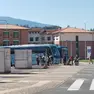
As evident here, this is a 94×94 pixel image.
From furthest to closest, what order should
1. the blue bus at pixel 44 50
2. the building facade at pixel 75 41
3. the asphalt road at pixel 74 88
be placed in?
1. the building facade at pixel 75 41
2. the blue bus at pixel 44 50
3. the asphalt road at pixel 74 88

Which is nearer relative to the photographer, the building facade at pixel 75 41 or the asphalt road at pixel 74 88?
the asphalt road at pixel 74 88

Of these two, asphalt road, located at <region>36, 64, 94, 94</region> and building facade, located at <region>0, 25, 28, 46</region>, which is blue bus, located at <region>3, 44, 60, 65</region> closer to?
asphalt road, located at <region>36, 64, 94, 94</region>

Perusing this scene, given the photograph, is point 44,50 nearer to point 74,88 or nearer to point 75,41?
point 74,88

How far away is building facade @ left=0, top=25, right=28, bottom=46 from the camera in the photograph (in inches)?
5054

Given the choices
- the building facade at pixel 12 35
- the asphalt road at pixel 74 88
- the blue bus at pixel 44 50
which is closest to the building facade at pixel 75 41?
the building facade at pixel 12 35

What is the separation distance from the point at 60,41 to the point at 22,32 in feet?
54.1

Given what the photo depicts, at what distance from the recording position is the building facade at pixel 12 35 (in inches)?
5054

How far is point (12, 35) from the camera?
130 meters

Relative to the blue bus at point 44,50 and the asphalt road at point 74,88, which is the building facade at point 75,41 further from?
the asphalt road at point 74,88

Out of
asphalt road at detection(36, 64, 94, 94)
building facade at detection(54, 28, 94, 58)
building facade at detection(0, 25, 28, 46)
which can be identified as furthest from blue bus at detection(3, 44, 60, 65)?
building facade at detection(0, 25, 28, 46)

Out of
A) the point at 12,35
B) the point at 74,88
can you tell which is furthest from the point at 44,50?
the point at 12,35

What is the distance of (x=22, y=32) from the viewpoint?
132250 millimetres

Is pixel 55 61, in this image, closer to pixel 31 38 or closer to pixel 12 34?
pixel 12 34

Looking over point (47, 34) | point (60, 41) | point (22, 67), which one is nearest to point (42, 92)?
point (22, 67)
